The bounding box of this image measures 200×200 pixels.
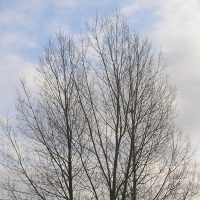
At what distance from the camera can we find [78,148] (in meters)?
7.58

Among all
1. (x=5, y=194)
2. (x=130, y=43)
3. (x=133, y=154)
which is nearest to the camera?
(x=133, y=154)

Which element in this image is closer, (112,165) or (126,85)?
(112,165)

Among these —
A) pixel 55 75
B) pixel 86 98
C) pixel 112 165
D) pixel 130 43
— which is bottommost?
pixel 112 165

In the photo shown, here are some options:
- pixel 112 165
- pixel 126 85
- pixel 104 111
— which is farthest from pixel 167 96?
pixel 112 165

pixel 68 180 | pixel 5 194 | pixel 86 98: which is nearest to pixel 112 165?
pixel 68 180

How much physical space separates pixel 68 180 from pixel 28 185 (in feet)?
3.37

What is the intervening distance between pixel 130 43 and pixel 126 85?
1.20 metres

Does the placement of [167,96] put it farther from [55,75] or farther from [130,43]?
[55,75]

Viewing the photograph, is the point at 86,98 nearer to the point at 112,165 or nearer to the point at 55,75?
the point at 55,75

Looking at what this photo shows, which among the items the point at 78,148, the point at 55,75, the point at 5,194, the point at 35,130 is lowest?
the point at 5,194

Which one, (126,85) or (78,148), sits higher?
(126,85)

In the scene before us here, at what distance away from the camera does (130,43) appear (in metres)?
8.05

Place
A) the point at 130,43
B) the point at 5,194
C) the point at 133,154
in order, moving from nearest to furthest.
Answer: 1. the point at 133,154
2. the point at 5,194
3. the point at 130,43

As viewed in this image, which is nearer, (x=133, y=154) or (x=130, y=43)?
(x=133, y=154)
